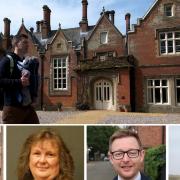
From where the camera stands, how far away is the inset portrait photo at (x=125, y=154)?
1788 millimetres

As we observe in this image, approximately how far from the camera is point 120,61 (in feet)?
15.7

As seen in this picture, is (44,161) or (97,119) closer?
(44,161)

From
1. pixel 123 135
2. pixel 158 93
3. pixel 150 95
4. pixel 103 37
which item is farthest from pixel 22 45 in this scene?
pixel 103 37

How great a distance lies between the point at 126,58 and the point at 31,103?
9.26 ft

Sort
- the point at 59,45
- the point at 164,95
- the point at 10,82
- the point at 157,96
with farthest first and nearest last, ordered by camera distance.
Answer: the point at 59,45 → the point at 157,96 → the point at 164,95 → the point at 10,82

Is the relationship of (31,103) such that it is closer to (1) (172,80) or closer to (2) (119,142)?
(2) (119,142)

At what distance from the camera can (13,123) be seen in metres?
1.82

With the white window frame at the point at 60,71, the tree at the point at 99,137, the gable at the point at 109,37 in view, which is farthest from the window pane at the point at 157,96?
the tree at the point at 99,137

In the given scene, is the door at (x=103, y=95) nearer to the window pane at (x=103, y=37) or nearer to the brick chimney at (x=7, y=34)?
the window pane at (x=103, y=37)

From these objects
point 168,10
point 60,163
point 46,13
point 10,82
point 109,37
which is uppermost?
point 168,10

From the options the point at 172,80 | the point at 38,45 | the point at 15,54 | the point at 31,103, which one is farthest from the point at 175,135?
the point at 172,80

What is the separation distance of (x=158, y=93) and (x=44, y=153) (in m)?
3.37

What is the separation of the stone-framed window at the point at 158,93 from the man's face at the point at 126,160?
7.91 ft

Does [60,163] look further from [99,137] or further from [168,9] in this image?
[168,9]
